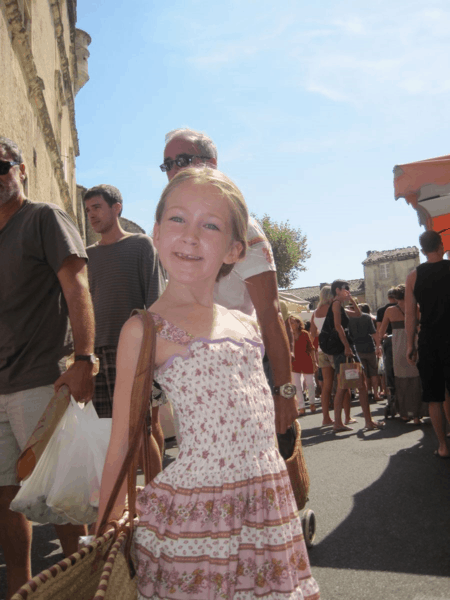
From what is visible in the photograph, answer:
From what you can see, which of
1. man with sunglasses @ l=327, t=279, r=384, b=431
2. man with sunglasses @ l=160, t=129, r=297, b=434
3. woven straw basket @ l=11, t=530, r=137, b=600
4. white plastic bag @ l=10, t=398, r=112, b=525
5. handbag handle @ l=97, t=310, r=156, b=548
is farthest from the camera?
man with sunglasses @ l=327, t=279, r=384, b=431

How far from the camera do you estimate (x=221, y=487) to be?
146 centimetres

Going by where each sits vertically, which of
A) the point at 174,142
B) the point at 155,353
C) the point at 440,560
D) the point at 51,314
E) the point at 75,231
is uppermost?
the point at 174,142

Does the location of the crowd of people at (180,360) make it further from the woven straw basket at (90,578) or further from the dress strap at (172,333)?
the woven straw basket at (90,578)

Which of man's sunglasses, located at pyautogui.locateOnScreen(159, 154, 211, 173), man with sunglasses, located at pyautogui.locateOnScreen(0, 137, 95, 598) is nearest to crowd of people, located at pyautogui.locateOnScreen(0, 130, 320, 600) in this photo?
man with sunglasses, located at pyautogui.locateOnScreen(0, 137, 95, 598)

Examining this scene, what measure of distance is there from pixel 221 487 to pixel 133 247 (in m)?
2.69

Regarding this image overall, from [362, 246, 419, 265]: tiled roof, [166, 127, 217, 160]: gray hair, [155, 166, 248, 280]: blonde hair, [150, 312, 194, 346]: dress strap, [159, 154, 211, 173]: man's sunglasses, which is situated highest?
[362, 246, 419, 265]: tiled roof

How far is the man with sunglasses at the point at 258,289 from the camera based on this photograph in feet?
7.66

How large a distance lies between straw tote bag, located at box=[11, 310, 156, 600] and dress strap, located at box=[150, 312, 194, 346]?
8 cm

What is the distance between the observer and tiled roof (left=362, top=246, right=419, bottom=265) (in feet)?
212

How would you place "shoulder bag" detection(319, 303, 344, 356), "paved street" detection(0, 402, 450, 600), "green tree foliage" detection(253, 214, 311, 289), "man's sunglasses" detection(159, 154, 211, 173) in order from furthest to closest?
"green tree foliage" detection(253, 214, 311, 289) < "shoulder bag" detection(319, 303, 344, 356) < "paved street" detection(0, 402, 450, 600) < "man's sunglasses" detection(159, 154, 211, 173)

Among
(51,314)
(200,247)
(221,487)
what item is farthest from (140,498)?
(51,314)

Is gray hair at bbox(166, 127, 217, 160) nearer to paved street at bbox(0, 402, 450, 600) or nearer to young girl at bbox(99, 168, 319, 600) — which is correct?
young girl at bbox(99, 168, 319, 600)

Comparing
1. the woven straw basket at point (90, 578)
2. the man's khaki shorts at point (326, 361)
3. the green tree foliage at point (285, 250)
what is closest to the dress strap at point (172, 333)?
the woven straw basket at point (90, 578)

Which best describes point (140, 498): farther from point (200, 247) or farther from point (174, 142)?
point (174, 142)
